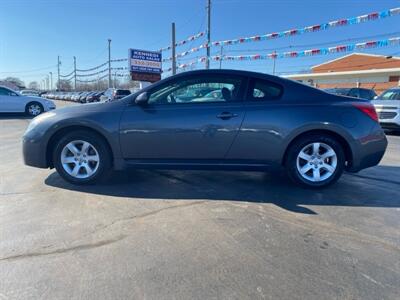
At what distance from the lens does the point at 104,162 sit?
13.3 ft

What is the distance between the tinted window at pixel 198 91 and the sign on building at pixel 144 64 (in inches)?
1175

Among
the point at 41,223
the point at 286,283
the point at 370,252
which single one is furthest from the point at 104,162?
the point at 370,252

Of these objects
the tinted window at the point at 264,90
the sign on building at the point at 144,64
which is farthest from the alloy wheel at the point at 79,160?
the sign on building at the point at 144,64

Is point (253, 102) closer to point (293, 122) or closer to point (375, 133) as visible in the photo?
point (293, 122)

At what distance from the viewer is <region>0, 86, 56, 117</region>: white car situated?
13.8 meters

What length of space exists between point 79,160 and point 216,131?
1876mm

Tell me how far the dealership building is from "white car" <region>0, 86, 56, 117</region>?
94.3 feet

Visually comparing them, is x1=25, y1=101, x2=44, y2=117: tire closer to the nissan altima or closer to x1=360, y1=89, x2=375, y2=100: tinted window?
the nissan altima

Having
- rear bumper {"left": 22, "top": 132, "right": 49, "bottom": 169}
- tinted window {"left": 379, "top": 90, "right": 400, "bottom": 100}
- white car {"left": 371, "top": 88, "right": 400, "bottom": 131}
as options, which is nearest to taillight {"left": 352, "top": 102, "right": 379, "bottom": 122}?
rear bumper {"left": 22, "top": 132, "right": 49, "bottom": 169}

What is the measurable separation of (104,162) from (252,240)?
226cm

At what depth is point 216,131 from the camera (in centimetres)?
389

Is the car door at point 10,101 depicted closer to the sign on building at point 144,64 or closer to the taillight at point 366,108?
the taillight at point 366,108

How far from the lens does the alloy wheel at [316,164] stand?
→ 4.09 metres

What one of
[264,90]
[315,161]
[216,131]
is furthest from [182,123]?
[315,161]
